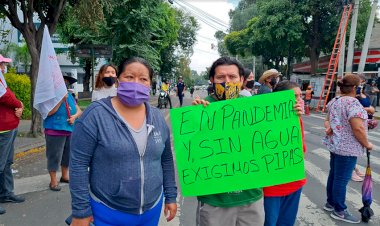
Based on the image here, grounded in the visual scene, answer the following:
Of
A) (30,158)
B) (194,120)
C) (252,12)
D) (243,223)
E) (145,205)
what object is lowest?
(30,158)

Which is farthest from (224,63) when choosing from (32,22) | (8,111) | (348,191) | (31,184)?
(32,22)

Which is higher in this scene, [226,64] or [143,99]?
[226,64]

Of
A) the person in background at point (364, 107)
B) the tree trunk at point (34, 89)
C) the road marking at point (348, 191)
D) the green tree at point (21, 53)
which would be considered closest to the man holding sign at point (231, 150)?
the road marking at point (348, 191)

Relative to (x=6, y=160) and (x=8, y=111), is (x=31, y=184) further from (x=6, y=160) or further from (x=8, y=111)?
(x=8, y=111)

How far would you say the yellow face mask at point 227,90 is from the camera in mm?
2521

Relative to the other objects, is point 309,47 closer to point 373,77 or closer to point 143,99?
point 373,77

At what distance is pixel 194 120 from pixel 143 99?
1.42ft

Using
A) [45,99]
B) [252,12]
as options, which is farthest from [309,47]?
[45,99]

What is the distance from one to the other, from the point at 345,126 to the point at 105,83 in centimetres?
310

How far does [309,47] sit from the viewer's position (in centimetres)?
2450

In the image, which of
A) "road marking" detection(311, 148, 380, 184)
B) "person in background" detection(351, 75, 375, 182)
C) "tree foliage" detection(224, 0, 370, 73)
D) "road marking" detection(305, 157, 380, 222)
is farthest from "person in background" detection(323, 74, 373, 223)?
"tree foliage" detection(224, 0, 370, 73)

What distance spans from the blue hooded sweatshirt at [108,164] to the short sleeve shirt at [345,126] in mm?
2733

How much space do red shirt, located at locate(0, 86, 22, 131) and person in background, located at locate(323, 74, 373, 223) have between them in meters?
4.06

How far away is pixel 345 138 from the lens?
4062 millimetres
